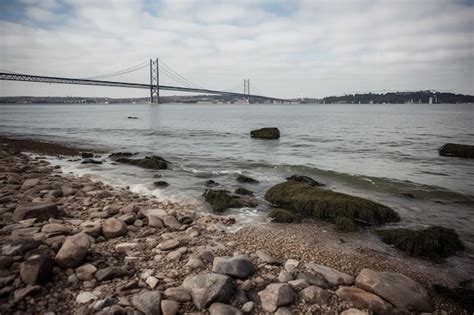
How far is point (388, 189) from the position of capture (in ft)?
31.3

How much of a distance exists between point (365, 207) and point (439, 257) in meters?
1.80

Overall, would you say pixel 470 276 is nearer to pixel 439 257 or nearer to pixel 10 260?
pixel 439 257

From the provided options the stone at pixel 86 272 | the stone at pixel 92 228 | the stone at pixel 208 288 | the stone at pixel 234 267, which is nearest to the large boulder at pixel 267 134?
the stone at pixel 92 228

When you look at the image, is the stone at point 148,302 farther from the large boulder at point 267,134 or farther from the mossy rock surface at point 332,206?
the large boulder at point 267,134

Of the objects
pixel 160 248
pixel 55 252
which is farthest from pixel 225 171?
pixel 55 252

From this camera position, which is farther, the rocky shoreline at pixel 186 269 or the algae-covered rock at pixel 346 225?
the algae-covered rock at pixel 346 225

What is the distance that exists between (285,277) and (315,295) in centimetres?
50

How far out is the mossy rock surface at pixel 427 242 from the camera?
5.25m

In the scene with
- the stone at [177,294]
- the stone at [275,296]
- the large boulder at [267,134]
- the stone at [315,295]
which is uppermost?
the large boulder at [267,134]

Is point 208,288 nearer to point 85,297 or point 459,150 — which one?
point 85,297

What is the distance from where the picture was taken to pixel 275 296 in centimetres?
342

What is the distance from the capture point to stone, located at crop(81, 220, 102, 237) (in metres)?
4.85

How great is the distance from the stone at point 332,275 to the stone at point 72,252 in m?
3.19

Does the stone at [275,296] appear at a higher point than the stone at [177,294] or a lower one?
lower
